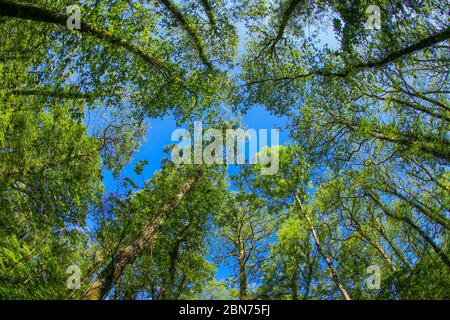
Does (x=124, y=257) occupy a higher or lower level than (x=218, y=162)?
lower

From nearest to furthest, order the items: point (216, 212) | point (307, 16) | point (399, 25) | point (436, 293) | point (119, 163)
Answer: point (436, 293) < point (399, 25) < point (307, 16) < point (216, 212) < point (119, 163)

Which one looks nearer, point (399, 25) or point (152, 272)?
point (399, 25)

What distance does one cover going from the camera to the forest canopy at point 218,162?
27.2ft

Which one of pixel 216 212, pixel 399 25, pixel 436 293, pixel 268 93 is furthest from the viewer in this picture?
pixel 216 212

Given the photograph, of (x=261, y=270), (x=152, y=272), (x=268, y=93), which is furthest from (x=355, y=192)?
(x=152, y=272)

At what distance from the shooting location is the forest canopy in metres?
8.30

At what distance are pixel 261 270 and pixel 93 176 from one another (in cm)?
879

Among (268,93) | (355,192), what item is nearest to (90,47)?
(268,93)

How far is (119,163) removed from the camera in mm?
16750

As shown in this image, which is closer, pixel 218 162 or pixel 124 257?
pixel 124 257

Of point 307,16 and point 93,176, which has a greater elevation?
point 307,16

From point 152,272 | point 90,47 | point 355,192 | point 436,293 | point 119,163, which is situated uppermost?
point 119,163

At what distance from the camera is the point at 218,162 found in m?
16.9

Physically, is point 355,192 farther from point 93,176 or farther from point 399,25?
point 93,176
